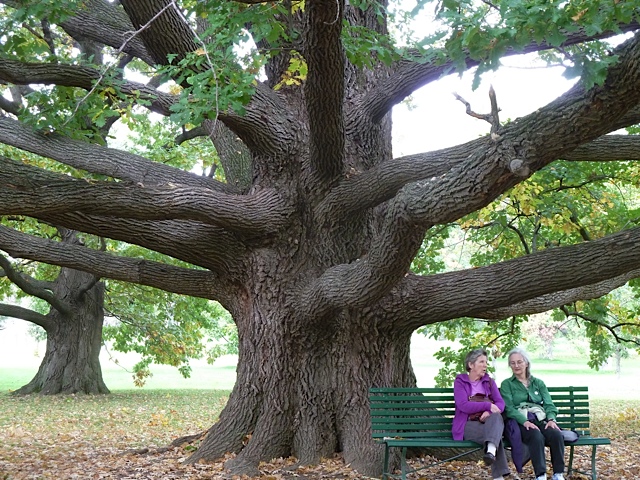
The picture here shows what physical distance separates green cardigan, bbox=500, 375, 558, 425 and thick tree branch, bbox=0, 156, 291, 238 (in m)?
3.03

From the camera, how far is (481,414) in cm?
643

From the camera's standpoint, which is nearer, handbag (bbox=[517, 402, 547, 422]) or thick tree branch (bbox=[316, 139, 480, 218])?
handbag (bbox=[517, 402, 547, 422])

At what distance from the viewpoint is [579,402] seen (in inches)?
293

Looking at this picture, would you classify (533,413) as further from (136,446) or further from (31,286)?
(31,286)

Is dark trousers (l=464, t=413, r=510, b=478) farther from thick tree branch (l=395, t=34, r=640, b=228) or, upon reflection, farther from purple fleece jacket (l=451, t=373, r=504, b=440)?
thick tree branch (l=395, t=34, r=640, b=228)

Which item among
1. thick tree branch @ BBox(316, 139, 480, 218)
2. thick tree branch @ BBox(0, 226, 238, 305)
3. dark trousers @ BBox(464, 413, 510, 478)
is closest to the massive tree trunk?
thick tree branch @ BBox(0, 226, 238, 305)

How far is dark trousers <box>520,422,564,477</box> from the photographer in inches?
242

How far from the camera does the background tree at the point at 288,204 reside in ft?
19.8

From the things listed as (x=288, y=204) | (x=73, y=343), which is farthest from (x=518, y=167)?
(x=73, y=343)

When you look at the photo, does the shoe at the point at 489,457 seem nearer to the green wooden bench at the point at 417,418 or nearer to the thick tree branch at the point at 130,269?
the green wooden bench at the point at 417,418

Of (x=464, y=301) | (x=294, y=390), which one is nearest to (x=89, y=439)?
(x=294, y=390)

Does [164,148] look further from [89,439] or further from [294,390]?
[294,390]

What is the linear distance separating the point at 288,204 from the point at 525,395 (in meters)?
3.13

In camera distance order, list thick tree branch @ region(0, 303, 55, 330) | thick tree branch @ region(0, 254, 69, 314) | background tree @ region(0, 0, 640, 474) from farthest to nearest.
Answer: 1. thick tree branch @ region(0, 303, 55, 330)
2. thick tree branch @ region(0, 254, 69, 314)
3. background tree @ region(0, 0, 640, 474)
